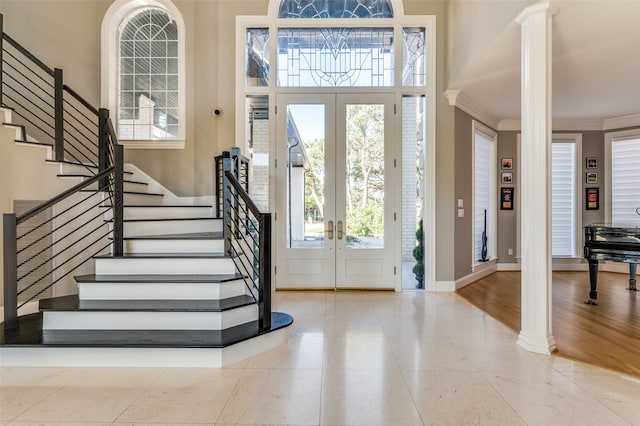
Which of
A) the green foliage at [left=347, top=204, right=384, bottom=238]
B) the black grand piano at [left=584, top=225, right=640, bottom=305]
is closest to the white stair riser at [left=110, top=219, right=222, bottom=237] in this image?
the green foliage at [left=347, top=204, right=384, bottom=238]

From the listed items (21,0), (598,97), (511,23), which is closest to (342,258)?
(511,23)

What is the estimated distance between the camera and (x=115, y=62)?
15.2ft

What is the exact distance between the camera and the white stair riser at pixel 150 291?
269cm

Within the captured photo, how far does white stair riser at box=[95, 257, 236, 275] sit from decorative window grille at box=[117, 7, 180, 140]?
234 cm

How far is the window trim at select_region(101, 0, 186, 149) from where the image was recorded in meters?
4.55

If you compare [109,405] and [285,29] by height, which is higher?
[285,29]

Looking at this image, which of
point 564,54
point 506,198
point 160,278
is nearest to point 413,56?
point 564,54

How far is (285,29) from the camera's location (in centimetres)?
459

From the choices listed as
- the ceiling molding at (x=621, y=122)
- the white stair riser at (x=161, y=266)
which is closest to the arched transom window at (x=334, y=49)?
the white stair riser at (x=161, y=266)

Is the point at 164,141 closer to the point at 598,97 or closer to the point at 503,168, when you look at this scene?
the point at 503,168

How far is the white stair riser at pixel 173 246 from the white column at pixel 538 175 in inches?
109

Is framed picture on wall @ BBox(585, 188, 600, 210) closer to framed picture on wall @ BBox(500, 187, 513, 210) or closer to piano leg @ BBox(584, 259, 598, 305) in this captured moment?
framed picture on wall @ BBox(500, 187, 513, 210)

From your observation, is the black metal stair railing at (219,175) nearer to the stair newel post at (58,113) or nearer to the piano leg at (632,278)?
the stair newel post at (58,113)

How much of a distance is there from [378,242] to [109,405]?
136 inches
